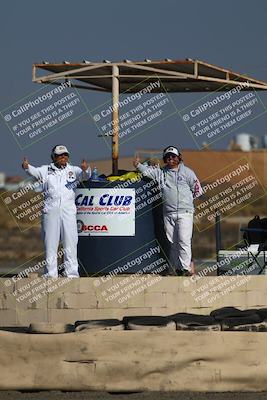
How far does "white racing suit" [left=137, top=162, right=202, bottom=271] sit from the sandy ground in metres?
4.53

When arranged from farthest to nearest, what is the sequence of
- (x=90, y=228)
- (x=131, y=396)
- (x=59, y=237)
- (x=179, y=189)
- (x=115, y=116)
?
(x=115, y=116)
(x=90, y=228)
(x=179, y=189)
(x=59, y=237)
(x=131, y=396)

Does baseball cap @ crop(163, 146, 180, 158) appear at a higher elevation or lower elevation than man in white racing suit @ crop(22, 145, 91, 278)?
higher

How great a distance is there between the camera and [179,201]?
1533cm

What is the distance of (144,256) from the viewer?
52.5 feet

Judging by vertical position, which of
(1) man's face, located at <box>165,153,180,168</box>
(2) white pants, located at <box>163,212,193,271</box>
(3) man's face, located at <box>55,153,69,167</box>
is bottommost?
(2) white pants, located at <box>163,212,193,271</box>

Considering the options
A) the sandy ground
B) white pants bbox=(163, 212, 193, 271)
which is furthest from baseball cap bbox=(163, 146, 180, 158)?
the sandy ground

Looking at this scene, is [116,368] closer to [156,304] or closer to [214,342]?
[214,342]

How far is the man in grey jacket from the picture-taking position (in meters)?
15.3

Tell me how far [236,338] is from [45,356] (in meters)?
1.77

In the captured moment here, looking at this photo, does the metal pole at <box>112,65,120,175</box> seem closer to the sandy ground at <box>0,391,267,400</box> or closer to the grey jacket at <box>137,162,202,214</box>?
the grey jacket at <box>137,162,202,214</box>

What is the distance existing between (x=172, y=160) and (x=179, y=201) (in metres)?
0.53

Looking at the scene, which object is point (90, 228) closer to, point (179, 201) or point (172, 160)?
point (179, 201)

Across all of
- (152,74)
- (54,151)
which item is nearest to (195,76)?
(152,74)

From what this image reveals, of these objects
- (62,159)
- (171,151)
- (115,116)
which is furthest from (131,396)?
(115,116)
